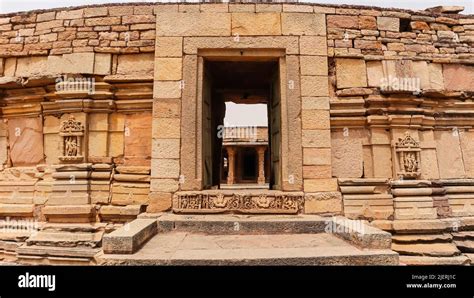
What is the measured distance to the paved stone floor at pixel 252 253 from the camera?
8.67ft

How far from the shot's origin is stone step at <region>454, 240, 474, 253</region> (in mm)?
4297

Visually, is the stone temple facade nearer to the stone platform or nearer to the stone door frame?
the stone door frame

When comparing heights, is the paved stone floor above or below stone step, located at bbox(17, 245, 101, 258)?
above

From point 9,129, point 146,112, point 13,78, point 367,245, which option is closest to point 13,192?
point 9,129

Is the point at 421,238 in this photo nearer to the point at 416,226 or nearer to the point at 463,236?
the point at 416,226

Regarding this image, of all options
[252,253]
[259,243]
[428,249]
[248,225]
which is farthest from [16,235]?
[428,249]

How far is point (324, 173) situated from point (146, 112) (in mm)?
2885

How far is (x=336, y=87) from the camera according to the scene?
474 centimetres

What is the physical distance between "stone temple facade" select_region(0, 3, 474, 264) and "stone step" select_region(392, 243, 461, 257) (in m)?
0.03

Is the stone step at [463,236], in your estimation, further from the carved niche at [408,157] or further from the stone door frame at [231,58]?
the stone door frame at [231,58]

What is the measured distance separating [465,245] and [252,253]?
11.4ft

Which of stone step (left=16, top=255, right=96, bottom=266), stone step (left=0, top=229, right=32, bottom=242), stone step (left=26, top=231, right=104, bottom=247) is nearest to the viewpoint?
stone step (left=16, top=255, right=96, bottom=266)

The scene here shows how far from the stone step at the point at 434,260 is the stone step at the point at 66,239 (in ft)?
13.8

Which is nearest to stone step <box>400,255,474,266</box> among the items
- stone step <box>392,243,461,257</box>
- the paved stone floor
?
stone step <box>392,243,461,257</box>
